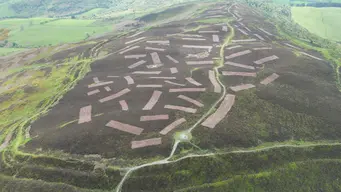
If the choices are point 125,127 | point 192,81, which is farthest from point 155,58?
point 125,127

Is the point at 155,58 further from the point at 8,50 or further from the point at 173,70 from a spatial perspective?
the point at 8,50

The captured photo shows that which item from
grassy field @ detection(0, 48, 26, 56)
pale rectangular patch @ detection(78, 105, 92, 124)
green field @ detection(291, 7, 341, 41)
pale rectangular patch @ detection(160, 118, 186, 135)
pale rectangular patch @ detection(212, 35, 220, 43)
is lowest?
green field @ detection(291, 7, 341, 41)

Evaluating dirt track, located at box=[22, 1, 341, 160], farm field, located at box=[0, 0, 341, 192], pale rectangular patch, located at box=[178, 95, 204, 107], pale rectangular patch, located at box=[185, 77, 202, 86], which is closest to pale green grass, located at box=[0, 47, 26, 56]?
farm field, located at box=[0, 0, 341, 192]

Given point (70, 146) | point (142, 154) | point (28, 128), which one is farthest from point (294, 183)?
point (28, 128)

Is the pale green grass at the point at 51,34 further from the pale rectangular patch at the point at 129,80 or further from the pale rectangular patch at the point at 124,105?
the pale rectangular patch at the point at 124,105

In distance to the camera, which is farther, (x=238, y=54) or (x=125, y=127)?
(x=238, y=54)

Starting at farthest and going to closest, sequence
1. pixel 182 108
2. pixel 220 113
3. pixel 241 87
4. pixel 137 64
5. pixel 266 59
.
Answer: pixel 137 64, pixel 266 59, pixel 241 87, pixel 182 108, pixel 220 113

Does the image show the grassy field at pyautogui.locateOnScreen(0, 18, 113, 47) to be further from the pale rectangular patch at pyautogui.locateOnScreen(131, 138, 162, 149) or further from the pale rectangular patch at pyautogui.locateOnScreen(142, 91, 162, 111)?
the pale rectangular patch at pyautogui.locateOnScreen(131, 138, 162, 149)

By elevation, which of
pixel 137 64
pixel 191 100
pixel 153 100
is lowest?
pixel 191 100
